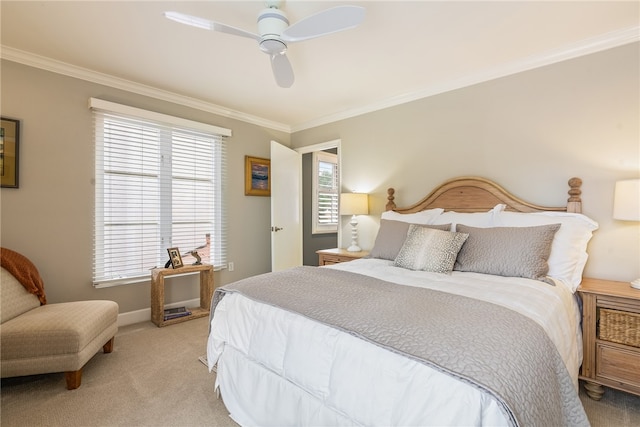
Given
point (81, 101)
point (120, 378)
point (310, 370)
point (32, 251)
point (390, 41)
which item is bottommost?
point (120, 378)

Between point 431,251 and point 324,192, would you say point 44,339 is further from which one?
point 324,192

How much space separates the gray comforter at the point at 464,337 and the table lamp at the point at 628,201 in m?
1.36

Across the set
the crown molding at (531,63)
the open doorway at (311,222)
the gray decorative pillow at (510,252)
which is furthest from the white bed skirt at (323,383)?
the open doorway at (311,222)

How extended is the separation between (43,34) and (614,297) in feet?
14.3

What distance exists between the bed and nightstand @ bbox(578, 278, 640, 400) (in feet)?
0.26

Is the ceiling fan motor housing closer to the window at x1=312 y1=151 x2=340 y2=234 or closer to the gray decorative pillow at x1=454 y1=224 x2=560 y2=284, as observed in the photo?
the gray decorative pillow at x1=454 y1=224 x2=560 y2=284

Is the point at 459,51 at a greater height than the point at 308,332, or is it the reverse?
the point at 459,51

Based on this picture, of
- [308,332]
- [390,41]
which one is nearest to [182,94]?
[390,41]

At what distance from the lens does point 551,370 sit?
1.14 meters

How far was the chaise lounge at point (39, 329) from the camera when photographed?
6.40ft

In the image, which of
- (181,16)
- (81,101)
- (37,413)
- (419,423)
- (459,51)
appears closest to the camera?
(419,423)

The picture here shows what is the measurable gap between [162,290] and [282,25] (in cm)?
273

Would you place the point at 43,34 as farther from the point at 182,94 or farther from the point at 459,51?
the point at 459,51

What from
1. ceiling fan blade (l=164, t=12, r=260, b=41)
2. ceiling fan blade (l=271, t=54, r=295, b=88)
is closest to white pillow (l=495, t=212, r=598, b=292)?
ceiling fan blade (l=271, t=54, r=295, b=88)
